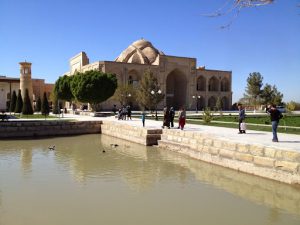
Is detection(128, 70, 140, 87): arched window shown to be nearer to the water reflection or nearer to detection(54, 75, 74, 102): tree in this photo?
detection(54, 75, 74, 102): tree

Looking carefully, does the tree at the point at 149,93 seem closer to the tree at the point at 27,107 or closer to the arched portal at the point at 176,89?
the tree at the point at 27,107

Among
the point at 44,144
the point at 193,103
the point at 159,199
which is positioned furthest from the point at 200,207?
the point at 193,103

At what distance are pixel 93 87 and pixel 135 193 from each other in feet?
84.4

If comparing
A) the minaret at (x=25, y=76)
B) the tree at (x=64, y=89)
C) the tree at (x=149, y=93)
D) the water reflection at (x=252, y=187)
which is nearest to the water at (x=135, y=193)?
the water reflection at (x=252, y=187)

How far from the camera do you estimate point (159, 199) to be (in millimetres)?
7852

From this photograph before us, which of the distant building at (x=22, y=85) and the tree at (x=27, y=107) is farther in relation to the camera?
the distant building at (x=22, y=85)

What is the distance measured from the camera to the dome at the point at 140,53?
56.5 metres

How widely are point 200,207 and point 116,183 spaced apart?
2734 mm

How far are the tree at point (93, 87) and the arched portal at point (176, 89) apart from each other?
939 inches

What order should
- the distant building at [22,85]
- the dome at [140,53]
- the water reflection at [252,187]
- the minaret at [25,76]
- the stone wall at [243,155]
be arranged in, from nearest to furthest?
the water reflection at [252,187] < the stone wall at [243,155] < the minaret at [25,76] < the distant building at [22,85] < the dome at [140,53]

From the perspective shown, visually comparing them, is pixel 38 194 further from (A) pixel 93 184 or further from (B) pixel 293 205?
(B) pixel 293 205

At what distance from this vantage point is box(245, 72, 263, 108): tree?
5638 centimetres

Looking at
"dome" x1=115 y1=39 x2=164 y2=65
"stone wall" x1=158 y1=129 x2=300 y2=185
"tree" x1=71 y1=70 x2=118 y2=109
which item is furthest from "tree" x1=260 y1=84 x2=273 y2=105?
"stone wall" x1=158 y1=129 x2=300 y2=185

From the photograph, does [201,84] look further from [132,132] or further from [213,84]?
[132,132]
